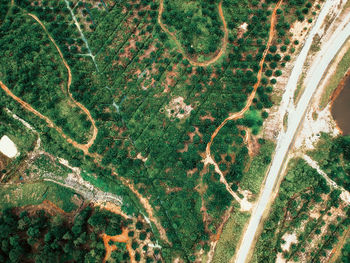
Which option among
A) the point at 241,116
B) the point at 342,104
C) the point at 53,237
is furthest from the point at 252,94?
the point at 53,237

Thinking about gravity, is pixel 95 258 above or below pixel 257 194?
below

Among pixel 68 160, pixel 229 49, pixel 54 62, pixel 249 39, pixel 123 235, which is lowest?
pixel 123 235

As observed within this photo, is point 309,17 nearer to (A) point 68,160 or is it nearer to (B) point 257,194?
(B) point 257,194

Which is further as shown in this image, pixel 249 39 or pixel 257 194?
pixel 249 39

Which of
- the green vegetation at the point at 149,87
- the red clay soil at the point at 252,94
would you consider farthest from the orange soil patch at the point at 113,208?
the red clay soil at the point at 252,94

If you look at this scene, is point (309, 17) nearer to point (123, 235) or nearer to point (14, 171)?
point (123, 235)

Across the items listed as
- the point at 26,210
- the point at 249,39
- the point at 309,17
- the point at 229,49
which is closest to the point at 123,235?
the point at 26,210
